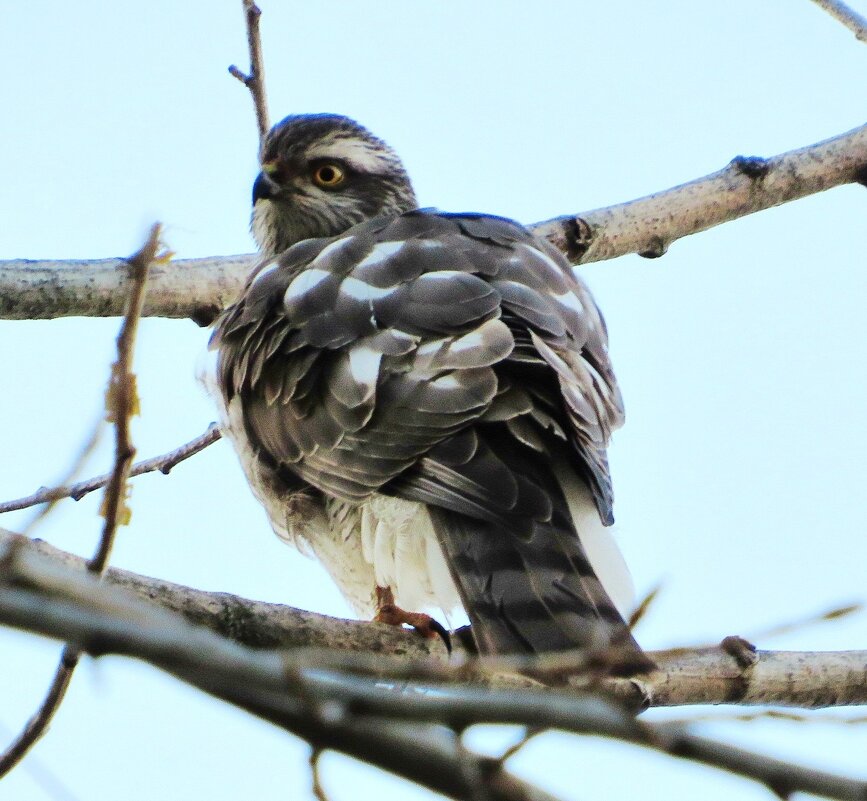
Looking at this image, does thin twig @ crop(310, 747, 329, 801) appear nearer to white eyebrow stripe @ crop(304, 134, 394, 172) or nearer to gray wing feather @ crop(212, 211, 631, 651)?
gray wing feather @ crop(212, 211, 631, 651)

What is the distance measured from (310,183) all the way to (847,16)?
2.43m

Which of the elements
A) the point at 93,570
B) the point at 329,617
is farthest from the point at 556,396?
the point at 93,570

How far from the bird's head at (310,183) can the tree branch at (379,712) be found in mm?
4462

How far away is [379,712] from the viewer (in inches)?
49.9

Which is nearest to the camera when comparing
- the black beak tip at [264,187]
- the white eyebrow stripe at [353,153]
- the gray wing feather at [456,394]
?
the gray wing feather at [456,394]

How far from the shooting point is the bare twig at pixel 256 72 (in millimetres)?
4719

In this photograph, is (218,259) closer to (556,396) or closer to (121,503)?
(556,396)

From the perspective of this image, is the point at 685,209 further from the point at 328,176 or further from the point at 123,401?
the point at 123,401

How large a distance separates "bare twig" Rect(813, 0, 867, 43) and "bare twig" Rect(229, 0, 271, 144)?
2.30m

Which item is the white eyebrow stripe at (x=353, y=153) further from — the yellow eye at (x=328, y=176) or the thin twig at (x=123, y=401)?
the thin twig at (x=123, y=401)

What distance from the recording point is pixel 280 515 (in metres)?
4.28

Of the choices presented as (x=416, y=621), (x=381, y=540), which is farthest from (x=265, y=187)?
(x=416, y=621)

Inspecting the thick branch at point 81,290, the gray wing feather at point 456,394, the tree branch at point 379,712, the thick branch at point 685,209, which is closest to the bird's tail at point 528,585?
the gray wing feather at point 456,394

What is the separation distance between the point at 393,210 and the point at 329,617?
3.31 meters
